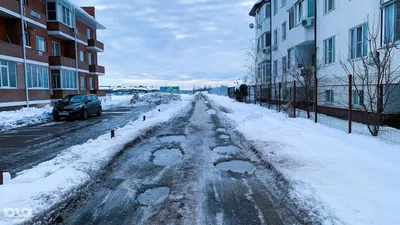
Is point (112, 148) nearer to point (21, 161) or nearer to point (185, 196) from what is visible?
point (21, 161)

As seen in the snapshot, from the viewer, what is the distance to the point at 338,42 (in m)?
15.4

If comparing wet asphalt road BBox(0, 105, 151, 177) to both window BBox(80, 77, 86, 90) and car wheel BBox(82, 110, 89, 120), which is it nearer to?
car wheel BBox(82, 110, 89, 120)

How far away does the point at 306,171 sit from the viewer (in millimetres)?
5652

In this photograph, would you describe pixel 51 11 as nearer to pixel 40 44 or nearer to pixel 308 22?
pixel 40 44

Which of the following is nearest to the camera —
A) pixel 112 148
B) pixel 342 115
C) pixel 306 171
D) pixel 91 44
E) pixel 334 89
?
pixel 306 171

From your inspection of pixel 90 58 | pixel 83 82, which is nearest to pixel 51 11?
pixel 83 82

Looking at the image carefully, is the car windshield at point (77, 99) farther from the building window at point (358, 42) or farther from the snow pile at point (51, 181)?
the building window at point (358, 42)

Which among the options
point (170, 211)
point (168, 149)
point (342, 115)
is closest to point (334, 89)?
point (342, 115)

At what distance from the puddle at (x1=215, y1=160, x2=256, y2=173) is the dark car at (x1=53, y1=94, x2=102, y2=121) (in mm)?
13463

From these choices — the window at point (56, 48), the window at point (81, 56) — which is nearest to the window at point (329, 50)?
the window at point (56, 48)

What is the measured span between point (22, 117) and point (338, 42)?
19.7 meters

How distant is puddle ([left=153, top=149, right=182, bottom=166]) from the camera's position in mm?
7046

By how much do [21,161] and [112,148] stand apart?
2.29 metres

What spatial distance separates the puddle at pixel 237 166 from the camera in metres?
6.35
